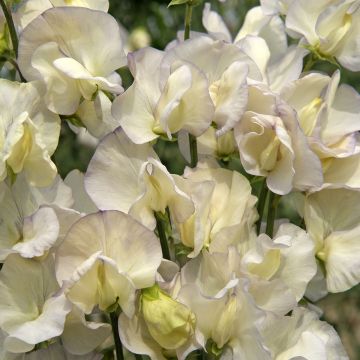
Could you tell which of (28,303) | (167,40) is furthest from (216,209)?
(167,40)

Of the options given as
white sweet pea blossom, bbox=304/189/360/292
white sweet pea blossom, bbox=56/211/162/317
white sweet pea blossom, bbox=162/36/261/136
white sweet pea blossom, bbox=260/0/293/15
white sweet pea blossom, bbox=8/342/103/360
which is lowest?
white sweet pea blossom, bbox=8/342/103/360

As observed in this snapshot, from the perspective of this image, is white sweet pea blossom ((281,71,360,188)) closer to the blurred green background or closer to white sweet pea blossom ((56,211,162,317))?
white sweet pea blossom ((56,211,162,317))

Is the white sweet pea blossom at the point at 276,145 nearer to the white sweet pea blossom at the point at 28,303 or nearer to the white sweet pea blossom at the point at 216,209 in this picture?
the white sweet pea blossom at the point at 216,209

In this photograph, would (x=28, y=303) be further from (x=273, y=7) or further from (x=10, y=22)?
(x=273, y=7)

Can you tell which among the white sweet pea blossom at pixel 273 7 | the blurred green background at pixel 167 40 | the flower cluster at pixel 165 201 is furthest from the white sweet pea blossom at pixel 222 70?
the blurred green background at pixel 167 40

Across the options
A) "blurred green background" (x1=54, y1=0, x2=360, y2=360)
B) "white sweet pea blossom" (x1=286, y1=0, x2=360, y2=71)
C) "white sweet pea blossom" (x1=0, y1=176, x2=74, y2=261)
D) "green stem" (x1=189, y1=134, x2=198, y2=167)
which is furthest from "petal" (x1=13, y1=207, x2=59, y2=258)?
"blurred green background" (x1=54, y1=0, x2=360, y2=360)
